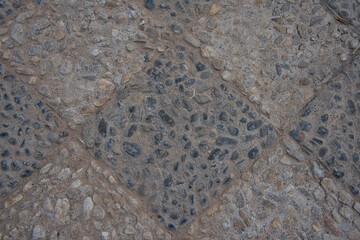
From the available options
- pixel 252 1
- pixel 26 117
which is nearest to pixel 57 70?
pixel 26 117

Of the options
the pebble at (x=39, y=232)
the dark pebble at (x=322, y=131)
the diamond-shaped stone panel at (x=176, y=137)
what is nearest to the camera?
the pebble at (x=39, y=232)

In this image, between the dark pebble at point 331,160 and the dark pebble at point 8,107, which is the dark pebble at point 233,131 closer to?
the dark pebble at point 331,160

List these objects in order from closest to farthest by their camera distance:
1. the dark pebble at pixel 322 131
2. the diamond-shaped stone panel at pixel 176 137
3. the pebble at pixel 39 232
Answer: the pebble at pixel 39 232
the diamond-shaped stone panel at pixel 176 137
the dark pebble at pixel 322 131

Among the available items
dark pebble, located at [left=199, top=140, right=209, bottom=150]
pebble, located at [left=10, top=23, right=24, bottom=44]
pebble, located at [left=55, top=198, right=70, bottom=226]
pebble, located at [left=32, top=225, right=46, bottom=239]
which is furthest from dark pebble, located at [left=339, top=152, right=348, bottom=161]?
pebble, located at [left=10, top=23, right=24, bottom=44]

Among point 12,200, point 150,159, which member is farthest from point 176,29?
point 12,200

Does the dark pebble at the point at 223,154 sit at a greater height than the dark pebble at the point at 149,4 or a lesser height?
lesser

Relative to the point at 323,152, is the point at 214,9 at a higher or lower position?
higher

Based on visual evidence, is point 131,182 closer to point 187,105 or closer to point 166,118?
point 166,118

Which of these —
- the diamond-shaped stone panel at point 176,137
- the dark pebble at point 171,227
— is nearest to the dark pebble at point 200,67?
the diamond-shaped stone panel at point 176,137
